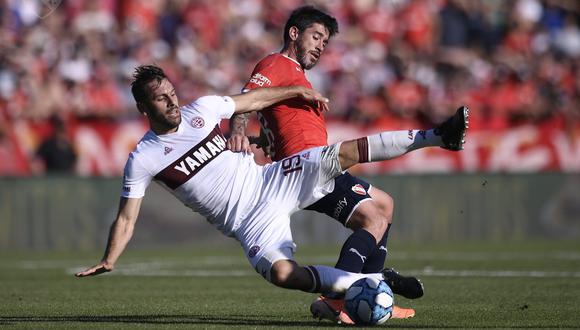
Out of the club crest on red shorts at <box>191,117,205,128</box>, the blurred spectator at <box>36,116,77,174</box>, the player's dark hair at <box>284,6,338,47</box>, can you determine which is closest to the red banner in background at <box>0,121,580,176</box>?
the blurred spectator at <box>36,116,77,174</box>

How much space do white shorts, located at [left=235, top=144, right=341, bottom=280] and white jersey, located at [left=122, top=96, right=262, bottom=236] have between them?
0.15 metres

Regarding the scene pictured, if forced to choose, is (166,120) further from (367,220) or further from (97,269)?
(367,220)

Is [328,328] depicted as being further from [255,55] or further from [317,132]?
[255,55]

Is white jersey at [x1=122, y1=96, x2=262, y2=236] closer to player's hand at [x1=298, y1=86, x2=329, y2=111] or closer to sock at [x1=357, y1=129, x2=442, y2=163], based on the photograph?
player's hand at [x1=298, y1=86, x2=329, y2=111]

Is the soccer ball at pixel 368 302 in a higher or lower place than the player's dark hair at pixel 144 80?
lower

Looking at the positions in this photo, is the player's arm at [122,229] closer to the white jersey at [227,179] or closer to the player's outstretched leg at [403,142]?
the white jersey at [227,179]

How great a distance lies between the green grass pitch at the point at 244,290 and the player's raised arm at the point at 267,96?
176cm

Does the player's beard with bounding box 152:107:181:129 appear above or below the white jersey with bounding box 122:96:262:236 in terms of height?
above

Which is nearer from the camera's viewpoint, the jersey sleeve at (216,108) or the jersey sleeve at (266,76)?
the jersey sleeve at (216,108)

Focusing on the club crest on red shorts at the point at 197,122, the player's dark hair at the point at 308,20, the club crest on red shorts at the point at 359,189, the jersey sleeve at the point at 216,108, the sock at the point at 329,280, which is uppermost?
the player's dark hair at the point at 308,20

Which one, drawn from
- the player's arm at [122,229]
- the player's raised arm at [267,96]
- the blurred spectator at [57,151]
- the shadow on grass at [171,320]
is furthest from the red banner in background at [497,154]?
the player's arm at [122,229]

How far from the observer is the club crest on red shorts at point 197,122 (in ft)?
31.2

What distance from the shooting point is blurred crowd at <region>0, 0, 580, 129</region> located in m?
21.6

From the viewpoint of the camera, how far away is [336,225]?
21078 mm
